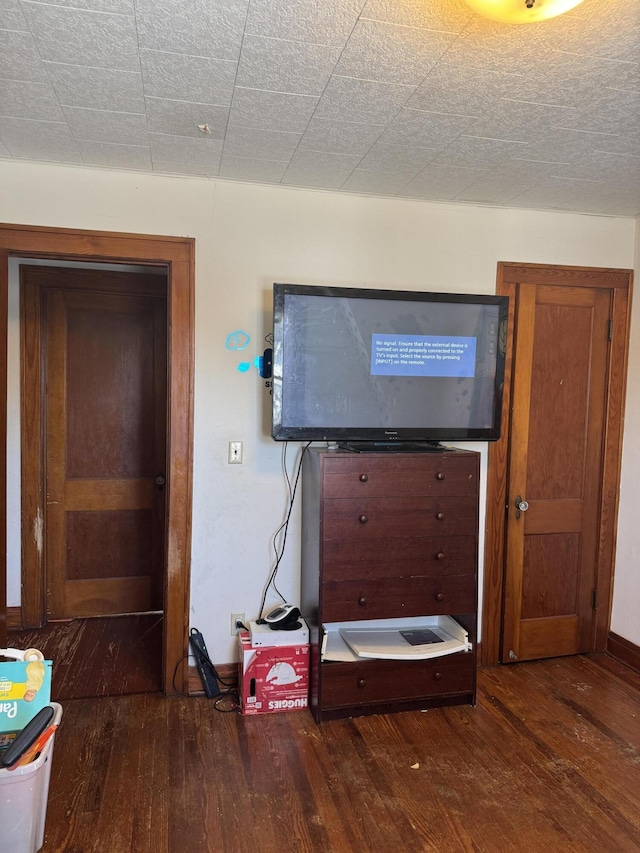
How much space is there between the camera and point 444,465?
97.7 inches

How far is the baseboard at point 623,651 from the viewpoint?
2.97m

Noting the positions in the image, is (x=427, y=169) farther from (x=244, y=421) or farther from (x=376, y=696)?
(x=376, y=696)

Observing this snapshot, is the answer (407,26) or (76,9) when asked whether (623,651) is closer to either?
(407,26)

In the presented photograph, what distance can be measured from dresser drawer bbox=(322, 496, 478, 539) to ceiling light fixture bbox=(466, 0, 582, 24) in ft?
5.63

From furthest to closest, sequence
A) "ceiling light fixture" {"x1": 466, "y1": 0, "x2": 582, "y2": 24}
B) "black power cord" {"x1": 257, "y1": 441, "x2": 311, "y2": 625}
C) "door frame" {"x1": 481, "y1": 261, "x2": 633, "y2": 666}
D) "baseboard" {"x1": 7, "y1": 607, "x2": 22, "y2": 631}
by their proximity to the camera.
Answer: "baseboard" {"x1": 7, "y1": 607, "x2": 22, "y2": 631} < "door frame" {"x1": 481, "y1": 261, "x2": 633, "y2": 666} < "black power cord" {"x1": 257, "y1": 441, "x2": 311, "y2": 625} < "ceiling light fixture" {"x1": 466, "y1": 0, "x2": 582, "y2": 24}

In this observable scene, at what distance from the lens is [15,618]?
11.0 feet

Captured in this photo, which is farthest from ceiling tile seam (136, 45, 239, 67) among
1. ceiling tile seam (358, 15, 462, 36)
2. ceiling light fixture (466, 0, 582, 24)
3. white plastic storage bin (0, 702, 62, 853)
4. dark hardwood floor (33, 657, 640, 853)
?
dark hardwood floor (33, 657, 640, 853)

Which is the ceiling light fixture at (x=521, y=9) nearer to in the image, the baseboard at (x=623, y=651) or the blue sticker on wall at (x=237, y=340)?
the blue sticker on wall at (x=237, y=340)

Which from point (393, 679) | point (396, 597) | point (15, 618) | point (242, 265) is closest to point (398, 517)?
point (396, 597)

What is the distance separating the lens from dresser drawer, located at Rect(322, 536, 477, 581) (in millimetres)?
2392

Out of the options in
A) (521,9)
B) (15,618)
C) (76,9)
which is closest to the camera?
(521,9)

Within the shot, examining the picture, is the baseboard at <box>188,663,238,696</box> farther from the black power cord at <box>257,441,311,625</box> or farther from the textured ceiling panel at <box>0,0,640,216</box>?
the textured ceiling panel at <box>0,0,640,216</box>

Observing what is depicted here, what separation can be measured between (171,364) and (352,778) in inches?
73.8

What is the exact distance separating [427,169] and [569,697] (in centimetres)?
259
